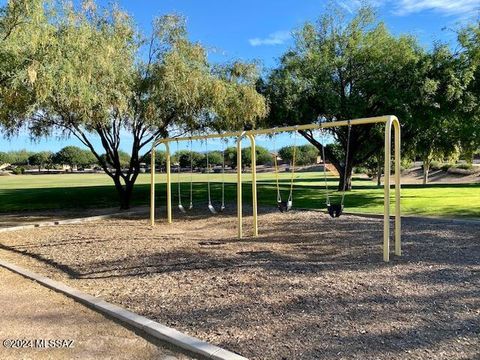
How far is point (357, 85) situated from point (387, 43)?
1.91 meters

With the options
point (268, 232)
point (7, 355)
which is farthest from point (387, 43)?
point (7, 355)

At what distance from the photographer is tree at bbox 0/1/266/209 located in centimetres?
1007

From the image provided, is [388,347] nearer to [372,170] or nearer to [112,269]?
[112,269]

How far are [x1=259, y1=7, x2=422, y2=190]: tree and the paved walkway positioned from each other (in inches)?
486

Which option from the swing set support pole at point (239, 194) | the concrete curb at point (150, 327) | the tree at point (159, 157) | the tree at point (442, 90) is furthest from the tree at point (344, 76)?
the concrete curb at point (150, 327)

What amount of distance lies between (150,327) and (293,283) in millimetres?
1955

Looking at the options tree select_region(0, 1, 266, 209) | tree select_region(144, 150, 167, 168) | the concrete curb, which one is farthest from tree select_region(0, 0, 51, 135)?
tree select_region(144, 150, 167, 168)

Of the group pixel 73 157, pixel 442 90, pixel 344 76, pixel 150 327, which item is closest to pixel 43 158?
pixel 73 157

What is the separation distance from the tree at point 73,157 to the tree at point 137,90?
77482 mm

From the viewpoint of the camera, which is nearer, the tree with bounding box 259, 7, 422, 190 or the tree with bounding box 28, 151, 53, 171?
the tree with bounding box 259, 7, 422, 190

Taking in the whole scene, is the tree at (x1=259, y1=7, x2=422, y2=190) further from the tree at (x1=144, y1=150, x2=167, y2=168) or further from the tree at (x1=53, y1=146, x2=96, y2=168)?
the tree at (x1=53, y1=146, x2=96, y2=168)

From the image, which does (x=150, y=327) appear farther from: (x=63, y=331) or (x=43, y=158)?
(x=43, y=158)

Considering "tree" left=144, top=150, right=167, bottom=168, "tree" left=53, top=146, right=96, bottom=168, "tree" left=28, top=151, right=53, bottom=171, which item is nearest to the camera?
"tree" left=144, top=150, right=167, bottom=168

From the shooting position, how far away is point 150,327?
392 centimetres
